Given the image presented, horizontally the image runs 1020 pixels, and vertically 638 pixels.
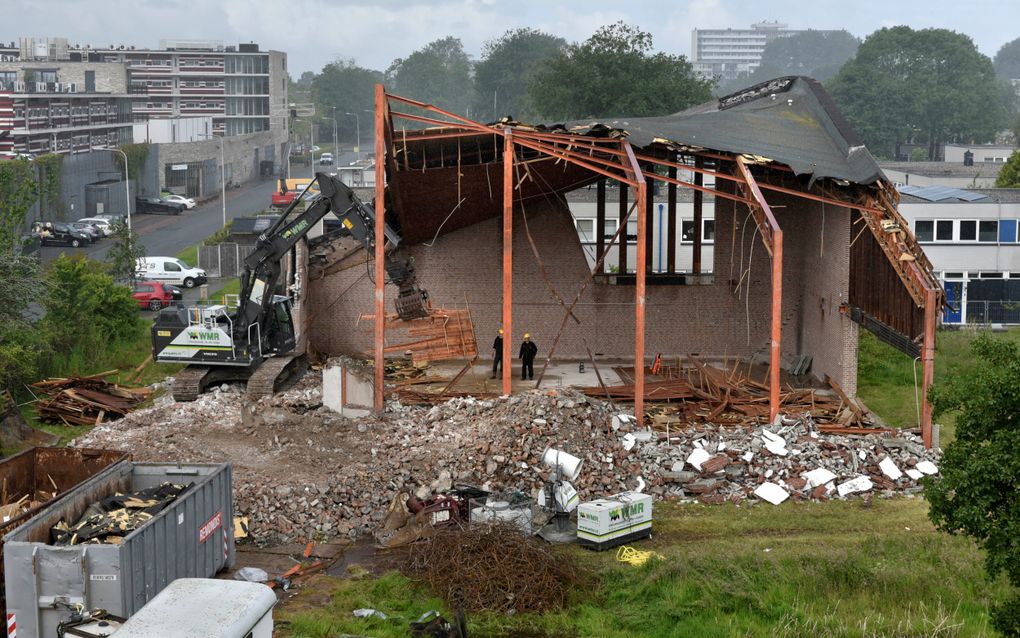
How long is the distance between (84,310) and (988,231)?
2852 cm

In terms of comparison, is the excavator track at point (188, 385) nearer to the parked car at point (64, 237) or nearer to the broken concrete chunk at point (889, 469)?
the broken concrete chunk at point (889, 469)

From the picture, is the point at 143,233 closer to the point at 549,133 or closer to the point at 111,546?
the point at 549,133

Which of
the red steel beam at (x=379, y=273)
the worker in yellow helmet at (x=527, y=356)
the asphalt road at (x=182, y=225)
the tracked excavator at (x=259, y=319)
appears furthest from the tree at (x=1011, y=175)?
the red steel beam at (x=379, y=273)

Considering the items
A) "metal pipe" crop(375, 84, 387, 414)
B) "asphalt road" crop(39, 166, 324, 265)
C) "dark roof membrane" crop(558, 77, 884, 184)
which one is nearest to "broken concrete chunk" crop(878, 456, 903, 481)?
"dark roof membrane" crop(558, 77, 884, 184)

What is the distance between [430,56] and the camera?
578 feet

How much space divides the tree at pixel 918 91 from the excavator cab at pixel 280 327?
293 feet

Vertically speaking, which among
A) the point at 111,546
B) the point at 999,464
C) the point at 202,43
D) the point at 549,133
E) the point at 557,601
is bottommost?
the point at 557,601

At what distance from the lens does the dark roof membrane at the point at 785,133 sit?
26938mm

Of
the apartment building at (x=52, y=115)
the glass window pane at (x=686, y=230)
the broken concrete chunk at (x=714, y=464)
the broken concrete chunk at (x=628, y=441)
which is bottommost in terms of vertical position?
the broken concrete chunk at (x=714, y=464)

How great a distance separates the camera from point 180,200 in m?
75.6

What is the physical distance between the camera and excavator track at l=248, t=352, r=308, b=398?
1106 inches

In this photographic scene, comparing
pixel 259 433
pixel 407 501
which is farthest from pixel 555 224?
pixel 407 501

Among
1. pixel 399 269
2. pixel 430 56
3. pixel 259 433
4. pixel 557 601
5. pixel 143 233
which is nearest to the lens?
pixel 557 601

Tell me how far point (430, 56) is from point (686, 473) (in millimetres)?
→ 158634
